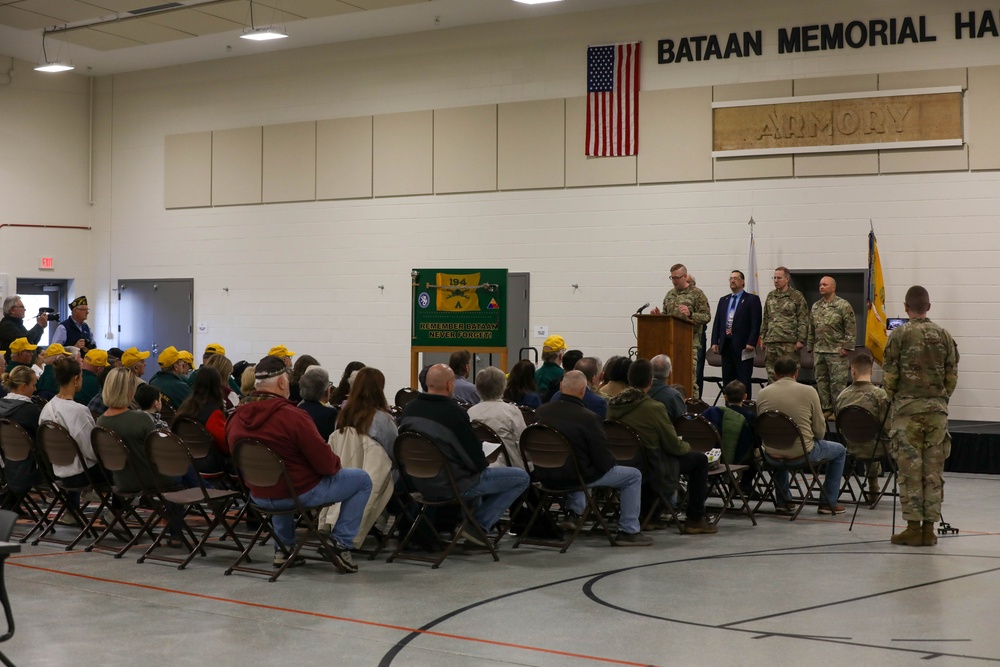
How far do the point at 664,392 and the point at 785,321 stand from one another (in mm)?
4932

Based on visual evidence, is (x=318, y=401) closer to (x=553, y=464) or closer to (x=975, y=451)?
(x=553, y=464)

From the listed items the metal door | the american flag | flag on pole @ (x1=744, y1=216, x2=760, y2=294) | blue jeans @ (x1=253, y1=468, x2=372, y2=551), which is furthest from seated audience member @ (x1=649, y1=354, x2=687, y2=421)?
the metal door

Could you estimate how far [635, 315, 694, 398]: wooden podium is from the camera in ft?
35.6

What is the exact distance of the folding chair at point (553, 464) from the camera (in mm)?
6492

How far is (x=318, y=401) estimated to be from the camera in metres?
6.88

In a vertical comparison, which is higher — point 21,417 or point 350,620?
point 21,417

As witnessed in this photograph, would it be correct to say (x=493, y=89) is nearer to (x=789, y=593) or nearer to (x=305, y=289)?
(x=305, y=289)

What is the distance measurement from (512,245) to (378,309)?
2304 millimetres

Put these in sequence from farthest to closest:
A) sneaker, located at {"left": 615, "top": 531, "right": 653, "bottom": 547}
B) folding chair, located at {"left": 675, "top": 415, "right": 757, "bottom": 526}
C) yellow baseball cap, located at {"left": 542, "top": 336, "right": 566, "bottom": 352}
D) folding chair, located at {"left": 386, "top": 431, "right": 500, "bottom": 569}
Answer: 1. yellow baseball cap, located at {"left": 542, "top": 336, "right": 566, "bottom": 352}
2. folding chair, located at {"left": 675, "top": 415, "right": 757, "bottom": 526}
3. sneaker, located at {"left": 615, "top": 531, "right": 653, "bottom": 547}
4. folding chair, located at {"left": 386, "top": 431, "right": 500, "bottom": 569}

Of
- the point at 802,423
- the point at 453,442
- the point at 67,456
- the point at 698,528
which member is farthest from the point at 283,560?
the point at 802,423

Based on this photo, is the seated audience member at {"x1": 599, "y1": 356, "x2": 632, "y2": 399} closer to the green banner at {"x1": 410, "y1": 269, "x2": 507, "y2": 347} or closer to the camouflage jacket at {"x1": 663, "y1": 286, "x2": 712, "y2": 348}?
the green banner at {"x1": 410, "y1": 269, "x2": 507, "y2": 347}

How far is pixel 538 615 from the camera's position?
4941 mm

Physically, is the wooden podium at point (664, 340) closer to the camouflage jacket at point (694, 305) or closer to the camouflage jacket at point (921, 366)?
the camouflage jacket at point (694, 305)

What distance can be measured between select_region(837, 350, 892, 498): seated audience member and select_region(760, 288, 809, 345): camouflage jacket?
3.49 metres
